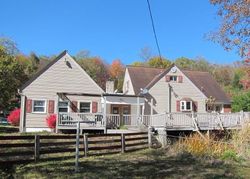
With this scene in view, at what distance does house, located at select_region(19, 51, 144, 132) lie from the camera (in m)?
28.2

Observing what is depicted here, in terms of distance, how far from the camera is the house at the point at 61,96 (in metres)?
28.2

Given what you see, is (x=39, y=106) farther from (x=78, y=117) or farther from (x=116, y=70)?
(x=116, y=70)

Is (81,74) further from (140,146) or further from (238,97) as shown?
(238,97)

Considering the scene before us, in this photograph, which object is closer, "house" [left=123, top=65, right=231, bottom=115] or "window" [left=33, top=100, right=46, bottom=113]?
"window" [left=33, top=100, right=46, bottom=113]

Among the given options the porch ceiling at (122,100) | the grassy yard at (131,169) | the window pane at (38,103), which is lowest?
the grassy yard at (131,169)

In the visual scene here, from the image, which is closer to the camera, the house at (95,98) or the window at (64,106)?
the house at (95,98)

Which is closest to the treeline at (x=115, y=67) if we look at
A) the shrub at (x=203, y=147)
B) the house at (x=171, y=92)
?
the house at (x=171, y=92)

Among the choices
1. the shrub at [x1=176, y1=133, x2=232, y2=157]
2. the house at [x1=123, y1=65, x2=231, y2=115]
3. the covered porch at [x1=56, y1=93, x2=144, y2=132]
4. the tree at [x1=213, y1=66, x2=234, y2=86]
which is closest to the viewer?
the shrub at [x1=176, y1=133, x2=232, y2=157]

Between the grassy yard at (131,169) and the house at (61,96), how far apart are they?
597 inches

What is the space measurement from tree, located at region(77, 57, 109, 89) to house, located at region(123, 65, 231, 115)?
1244 inches

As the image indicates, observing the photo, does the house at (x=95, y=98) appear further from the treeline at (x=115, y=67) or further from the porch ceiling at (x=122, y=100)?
the treeline at (x=115, y=67)

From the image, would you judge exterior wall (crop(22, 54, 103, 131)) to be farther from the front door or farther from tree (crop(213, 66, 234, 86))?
tree (crop(213, 66, 234, 86))

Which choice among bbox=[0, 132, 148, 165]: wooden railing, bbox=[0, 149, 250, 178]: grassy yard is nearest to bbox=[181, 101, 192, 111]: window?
bbox=[0, 132, 148, 165]: wooden railing

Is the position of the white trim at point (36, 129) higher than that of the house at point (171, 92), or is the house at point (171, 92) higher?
the house at point (171, 92)
